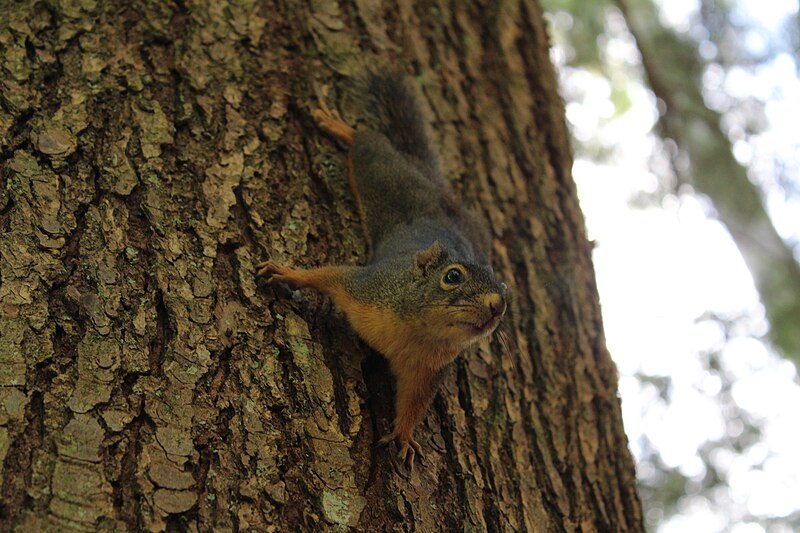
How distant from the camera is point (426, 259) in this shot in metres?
2.82

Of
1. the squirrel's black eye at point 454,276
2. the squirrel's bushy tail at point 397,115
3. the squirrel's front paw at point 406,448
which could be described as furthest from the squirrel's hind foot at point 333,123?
the squirrel's front paw at point 406,448

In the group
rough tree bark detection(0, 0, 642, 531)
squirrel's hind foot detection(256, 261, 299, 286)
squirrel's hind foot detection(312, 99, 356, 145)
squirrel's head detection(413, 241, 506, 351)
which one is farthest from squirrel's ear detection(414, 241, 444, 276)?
squirrel's hind foot detection(312, 99, 356, 145)

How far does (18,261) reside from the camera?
2.06 metres

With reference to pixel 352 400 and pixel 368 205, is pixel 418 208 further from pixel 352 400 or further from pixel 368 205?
pixel 352 400

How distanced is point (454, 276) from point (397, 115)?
1.10 m

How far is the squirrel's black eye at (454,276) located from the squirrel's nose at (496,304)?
0.20m

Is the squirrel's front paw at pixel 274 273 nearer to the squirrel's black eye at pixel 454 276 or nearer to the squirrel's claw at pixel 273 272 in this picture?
the squirrel's claw at pixel 273 272

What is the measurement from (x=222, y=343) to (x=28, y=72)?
4.25 feet

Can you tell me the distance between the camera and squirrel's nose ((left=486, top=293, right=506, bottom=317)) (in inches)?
98.9

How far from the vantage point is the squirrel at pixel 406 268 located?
2.53m

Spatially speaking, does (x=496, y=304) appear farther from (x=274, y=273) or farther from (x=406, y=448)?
(x=274, y=273)

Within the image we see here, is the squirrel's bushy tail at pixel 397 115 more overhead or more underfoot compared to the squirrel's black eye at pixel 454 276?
more overhead

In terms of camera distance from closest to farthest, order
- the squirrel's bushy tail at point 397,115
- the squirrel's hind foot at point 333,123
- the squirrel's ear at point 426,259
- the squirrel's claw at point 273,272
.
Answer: the squirrel's claw at point 273,272 < the squirrel's ear at point 426,259 < the squirrel's hind foot at point 333,123 < the squirrel's bushy tail at point 397,115

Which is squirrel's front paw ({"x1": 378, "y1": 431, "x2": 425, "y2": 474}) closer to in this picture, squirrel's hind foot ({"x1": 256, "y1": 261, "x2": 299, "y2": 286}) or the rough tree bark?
the rough tree bark
